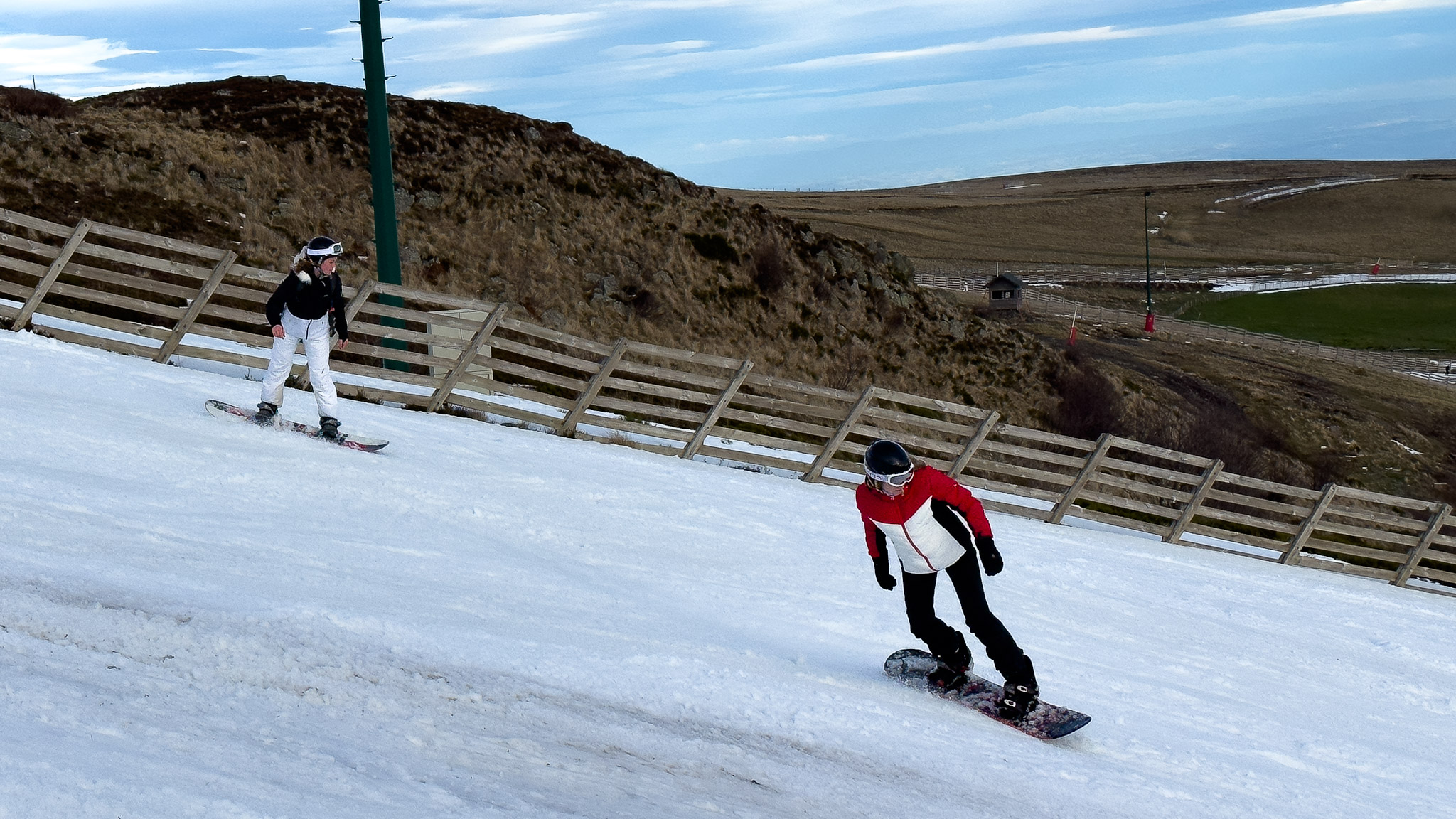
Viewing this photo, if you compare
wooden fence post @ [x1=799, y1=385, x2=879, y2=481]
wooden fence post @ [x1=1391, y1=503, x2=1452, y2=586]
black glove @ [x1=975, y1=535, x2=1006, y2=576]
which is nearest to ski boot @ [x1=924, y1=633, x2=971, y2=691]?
black glove @ [x1=975, y1=535, x2=1006, y2=576]

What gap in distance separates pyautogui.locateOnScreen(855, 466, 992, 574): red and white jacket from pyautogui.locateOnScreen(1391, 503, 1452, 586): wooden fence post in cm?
1290

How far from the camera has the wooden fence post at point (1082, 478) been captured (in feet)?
50.5

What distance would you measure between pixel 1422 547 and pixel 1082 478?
5.63 metres

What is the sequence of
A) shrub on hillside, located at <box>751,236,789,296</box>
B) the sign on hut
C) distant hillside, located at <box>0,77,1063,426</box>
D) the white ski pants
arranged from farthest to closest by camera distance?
the sign on hut < shrub on hillside, located at <box>751,236,789,296</box> < distant hillside, located at <box>0,77,1063,426</box> < the white ski pants

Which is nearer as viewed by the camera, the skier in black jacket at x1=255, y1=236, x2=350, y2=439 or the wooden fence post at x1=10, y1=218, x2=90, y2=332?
the skier in black jacket at x1=255, y1=236, x2=350, y2=439

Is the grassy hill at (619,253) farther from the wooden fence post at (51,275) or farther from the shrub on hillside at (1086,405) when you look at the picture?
the wooden fence post at (51,275)

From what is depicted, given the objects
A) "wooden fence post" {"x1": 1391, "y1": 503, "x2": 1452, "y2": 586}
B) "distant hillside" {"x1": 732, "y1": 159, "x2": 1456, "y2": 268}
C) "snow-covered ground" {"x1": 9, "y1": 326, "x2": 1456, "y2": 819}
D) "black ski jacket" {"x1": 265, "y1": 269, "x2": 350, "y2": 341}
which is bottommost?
"snow-covered ground" {"x1": 9, "y1": 326, "x2": 1456, "y2": 819}

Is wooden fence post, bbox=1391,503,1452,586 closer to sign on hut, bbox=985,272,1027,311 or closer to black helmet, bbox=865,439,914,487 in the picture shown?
black helmet, bbox=865,439,914,487

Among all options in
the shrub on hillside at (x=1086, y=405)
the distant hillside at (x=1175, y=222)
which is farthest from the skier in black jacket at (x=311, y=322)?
the distant hillside at (x=1175, y=222)

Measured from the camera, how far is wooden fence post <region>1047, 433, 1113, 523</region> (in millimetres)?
15406

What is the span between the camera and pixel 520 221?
1303 inches

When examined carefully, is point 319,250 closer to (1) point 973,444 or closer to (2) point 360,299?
(2) point 360,299

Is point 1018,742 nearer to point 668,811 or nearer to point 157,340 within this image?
point 668,811

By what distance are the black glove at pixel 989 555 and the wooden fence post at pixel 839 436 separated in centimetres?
853
